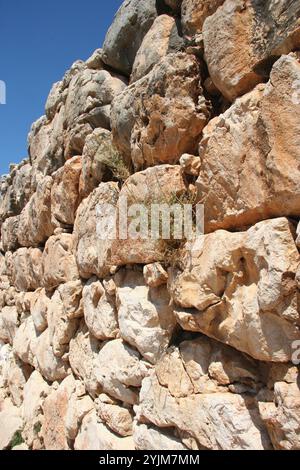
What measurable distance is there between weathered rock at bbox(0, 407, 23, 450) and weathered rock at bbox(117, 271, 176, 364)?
298cm

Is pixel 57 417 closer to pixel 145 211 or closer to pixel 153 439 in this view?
pixel 153 439

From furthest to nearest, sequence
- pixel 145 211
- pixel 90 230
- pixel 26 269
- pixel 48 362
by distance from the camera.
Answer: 1. pixel 26 269
2. pixel 48 362
3. pixel 90 230
4. pixel 145 211

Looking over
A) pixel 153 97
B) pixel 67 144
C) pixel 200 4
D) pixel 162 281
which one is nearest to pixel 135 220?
pixel 162 281

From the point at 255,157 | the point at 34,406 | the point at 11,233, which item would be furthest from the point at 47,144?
the point at 255,157

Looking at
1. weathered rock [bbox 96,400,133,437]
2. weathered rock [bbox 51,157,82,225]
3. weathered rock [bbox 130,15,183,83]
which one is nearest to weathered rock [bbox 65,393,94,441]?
weathered rock [bbox 96,400,133,437]

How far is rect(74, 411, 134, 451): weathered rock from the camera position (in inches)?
103

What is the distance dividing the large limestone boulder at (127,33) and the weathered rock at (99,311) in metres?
2.16

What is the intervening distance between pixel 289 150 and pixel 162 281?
47.1 inches

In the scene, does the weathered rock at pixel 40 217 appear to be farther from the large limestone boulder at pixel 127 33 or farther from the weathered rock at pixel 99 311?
the large limestone boulder at pixel 127 33

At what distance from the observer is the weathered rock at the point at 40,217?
15.4ft

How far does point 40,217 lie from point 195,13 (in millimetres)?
3295

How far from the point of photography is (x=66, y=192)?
13.2ft

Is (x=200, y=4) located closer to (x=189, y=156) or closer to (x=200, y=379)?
(x=189, y=156)

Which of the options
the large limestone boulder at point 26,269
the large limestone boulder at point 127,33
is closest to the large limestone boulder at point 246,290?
the large limestone boulder at point 127,33
